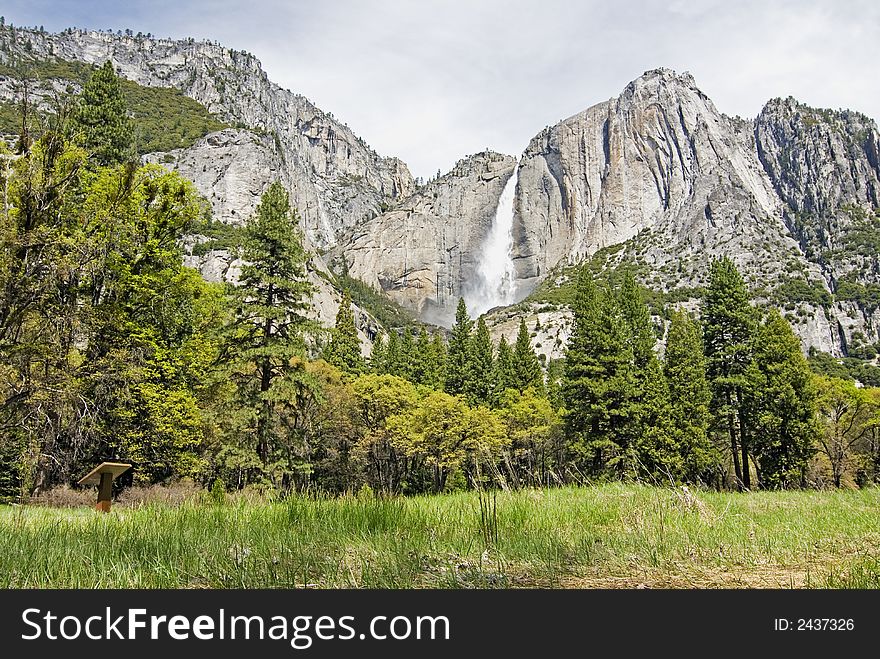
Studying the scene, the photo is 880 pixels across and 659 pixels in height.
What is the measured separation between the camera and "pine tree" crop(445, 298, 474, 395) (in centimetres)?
5425

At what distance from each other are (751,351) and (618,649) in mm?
38934

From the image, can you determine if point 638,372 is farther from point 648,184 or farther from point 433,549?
point 648,184

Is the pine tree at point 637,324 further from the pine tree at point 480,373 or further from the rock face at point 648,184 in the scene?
the rock face at point 648,184

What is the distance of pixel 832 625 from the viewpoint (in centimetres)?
273

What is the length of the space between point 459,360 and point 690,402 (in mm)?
23791

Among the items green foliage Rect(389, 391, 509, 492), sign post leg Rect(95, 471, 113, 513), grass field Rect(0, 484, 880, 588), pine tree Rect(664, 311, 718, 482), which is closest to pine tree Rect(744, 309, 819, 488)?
pine tree Rect(664, 311, 718, 482)

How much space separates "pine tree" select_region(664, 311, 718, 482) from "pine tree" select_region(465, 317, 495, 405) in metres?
18.1

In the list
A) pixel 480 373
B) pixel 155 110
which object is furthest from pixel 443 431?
pixel 155 110

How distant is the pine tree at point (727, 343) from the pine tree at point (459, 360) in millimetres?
22270

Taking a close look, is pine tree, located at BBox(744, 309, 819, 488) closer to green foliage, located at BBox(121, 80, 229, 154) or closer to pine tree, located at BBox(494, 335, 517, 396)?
pine tree, located at BBox(494, 335, 517, 396)

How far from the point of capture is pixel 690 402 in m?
36.9

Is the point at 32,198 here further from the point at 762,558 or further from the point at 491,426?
the point at 491,426

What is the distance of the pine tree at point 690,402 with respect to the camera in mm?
36125

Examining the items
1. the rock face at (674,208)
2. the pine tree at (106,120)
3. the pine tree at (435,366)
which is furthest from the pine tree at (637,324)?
the rock face at (674,208)
